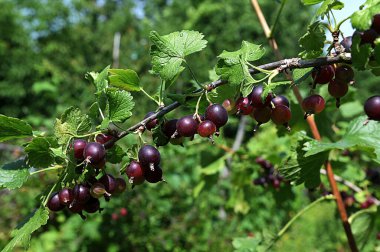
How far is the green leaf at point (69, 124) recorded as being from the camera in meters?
0.83

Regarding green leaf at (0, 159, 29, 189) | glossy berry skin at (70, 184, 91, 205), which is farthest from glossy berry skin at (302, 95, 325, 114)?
green leaf at (0, 159, 29, 189)

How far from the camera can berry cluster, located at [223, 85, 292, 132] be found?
2.58 ft

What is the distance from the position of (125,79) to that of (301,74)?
0.33 metres

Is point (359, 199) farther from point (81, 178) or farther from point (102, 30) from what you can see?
point (102, 30)

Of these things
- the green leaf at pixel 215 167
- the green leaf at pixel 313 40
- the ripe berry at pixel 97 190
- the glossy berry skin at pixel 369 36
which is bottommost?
the green leaf at pixel 215 167

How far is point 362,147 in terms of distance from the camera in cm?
90

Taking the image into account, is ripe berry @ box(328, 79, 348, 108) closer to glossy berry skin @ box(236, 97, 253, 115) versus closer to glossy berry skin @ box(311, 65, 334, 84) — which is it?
glossy berry skin @ box(311, 65, 334, 84)

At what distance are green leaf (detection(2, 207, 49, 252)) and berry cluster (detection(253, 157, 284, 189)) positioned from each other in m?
1.12

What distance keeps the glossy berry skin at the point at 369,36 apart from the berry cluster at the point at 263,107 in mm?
181

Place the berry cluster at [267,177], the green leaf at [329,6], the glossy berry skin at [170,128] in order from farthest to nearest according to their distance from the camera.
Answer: the berry cluster at [267,177] < the glossy berry skin at [170,128] < the green leaf at [329,6]

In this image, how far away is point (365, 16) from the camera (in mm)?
634

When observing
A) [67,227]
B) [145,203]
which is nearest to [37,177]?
[67,227]

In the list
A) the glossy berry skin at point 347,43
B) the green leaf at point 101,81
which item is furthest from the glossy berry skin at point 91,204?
the glossy berry skin at point 347,43

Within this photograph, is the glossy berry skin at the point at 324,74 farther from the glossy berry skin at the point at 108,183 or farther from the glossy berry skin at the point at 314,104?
the glossy berry skin at the point at 108,183
